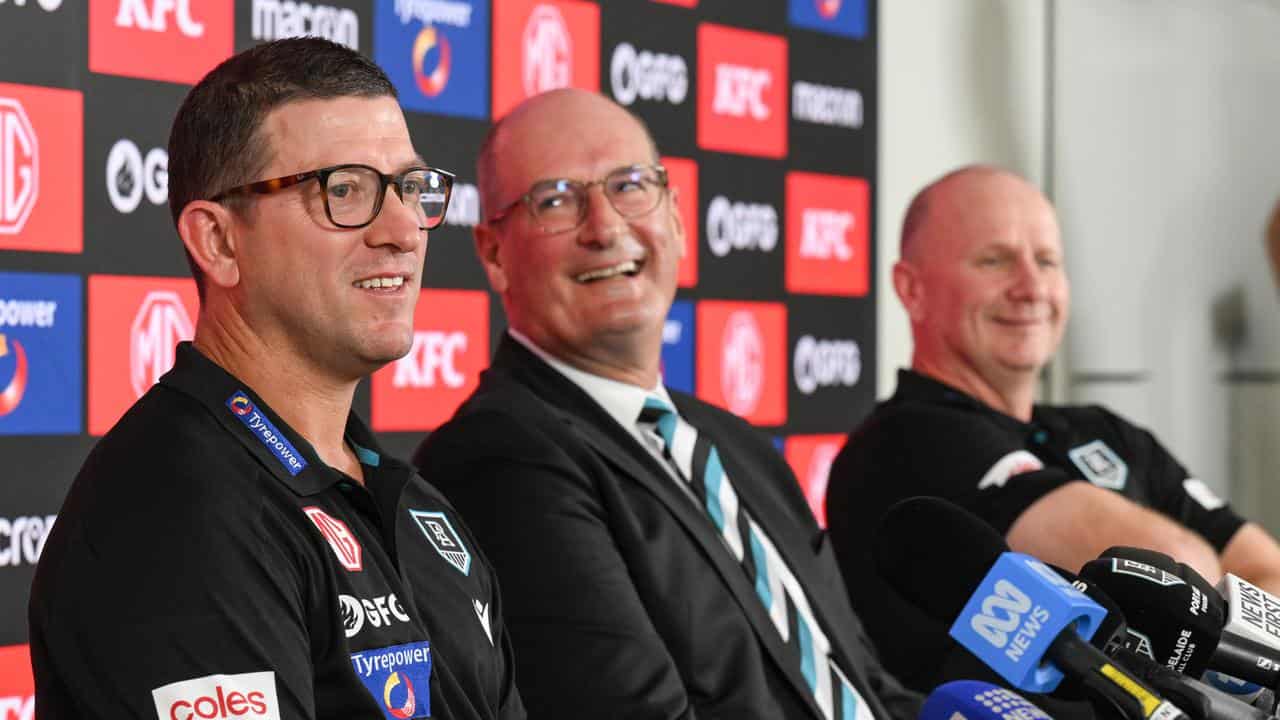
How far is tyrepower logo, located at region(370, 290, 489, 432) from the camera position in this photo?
2.80 metres

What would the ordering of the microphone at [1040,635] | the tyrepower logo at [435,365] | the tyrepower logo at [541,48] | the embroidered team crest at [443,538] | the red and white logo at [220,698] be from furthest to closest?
1. the tyrepower logo at [541,48]
2. the tyrepower logo at [435,365]
3. the embroidered team crest at [443,538]
4. the red and white logo at [220,698]
5. the microphone at [1040,635]

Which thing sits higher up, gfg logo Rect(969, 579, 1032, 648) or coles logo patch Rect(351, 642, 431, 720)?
gfg logo Rect(969, 579, 1032, 648)

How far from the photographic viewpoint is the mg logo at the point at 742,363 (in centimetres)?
342

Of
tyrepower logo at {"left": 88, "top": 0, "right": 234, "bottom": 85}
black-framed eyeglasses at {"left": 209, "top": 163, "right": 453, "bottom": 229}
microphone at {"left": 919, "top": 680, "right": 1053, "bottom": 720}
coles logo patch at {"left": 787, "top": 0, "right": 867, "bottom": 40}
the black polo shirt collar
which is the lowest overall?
microphone at {"left": 919, "top": 680, "right": 1053, "bottom": 720}

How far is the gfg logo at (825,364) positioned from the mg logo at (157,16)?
5.29 feet

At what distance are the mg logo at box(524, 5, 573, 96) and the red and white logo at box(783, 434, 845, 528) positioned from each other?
1005 mm

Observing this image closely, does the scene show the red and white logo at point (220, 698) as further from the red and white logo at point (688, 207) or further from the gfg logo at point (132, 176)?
the red and white logo at point (688, 207)

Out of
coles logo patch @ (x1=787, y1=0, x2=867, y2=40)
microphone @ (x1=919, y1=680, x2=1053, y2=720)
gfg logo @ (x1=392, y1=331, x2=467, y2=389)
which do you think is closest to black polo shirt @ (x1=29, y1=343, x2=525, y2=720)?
microphone @ (x1=919, y1=680, x2=1053, y2=720)

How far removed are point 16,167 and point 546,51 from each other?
115 centimetres

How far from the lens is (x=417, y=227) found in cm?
167

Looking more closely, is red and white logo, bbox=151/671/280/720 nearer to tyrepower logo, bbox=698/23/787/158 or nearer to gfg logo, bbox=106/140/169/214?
gfg logo, bbox=106/140/169/214

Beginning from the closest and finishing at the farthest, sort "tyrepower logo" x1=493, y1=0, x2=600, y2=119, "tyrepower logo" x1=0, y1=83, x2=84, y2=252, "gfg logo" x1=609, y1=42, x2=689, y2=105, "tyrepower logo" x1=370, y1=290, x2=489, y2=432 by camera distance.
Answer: "tyrepower logo" x1=0, y1=83, x2=84, y2=252 < "tyrepower logo" x1=370, y1=290, x2=489, y2=432 < "tyrepower logo" x1=493, y1=0, x2=600, y2=119 < "gfg logo" x1=609, y1=42, x2=689, y2=105

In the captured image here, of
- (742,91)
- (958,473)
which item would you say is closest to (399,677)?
(958,473)

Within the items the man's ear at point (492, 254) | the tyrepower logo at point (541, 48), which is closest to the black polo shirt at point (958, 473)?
the man's ear at point (492, 254)
